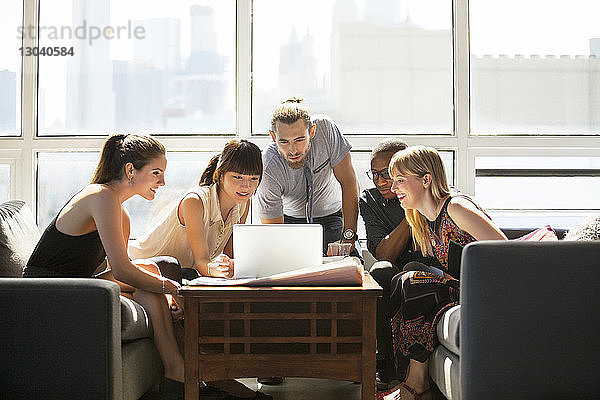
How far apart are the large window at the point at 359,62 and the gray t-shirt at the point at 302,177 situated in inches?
22.8

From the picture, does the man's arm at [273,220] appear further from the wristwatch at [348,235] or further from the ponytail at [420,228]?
the ponytail at [420,228]

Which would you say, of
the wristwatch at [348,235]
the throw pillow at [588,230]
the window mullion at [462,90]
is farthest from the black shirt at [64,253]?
the window mullion at [462,90]

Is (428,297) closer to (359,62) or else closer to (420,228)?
(420,228)

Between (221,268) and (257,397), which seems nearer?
(221,268)

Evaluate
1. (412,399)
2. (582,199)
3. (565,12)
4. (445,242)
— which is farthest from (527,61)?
(412,399)

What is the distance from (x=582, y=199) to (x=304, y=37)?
172cm

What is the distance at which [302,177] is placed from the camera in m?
3.40

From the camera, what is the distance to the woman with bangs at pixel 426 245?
252 centimetres

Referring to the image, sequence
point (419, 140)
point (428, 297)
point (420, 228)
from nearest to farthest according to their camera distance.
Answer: point (428, 297), point (420, 228), point (419, 140)

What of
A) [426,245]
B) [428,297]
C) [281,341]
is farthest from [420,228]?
[281,341]

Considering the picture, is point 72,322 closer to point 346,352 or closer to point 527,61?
point 346,352

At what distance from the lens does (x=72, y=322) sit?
2025 millimetres

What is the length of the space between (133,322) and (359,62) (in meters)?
2.14

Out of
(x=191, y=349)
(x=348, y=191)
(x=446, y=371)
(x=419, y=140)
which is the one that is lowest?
(x=446, y=371)
